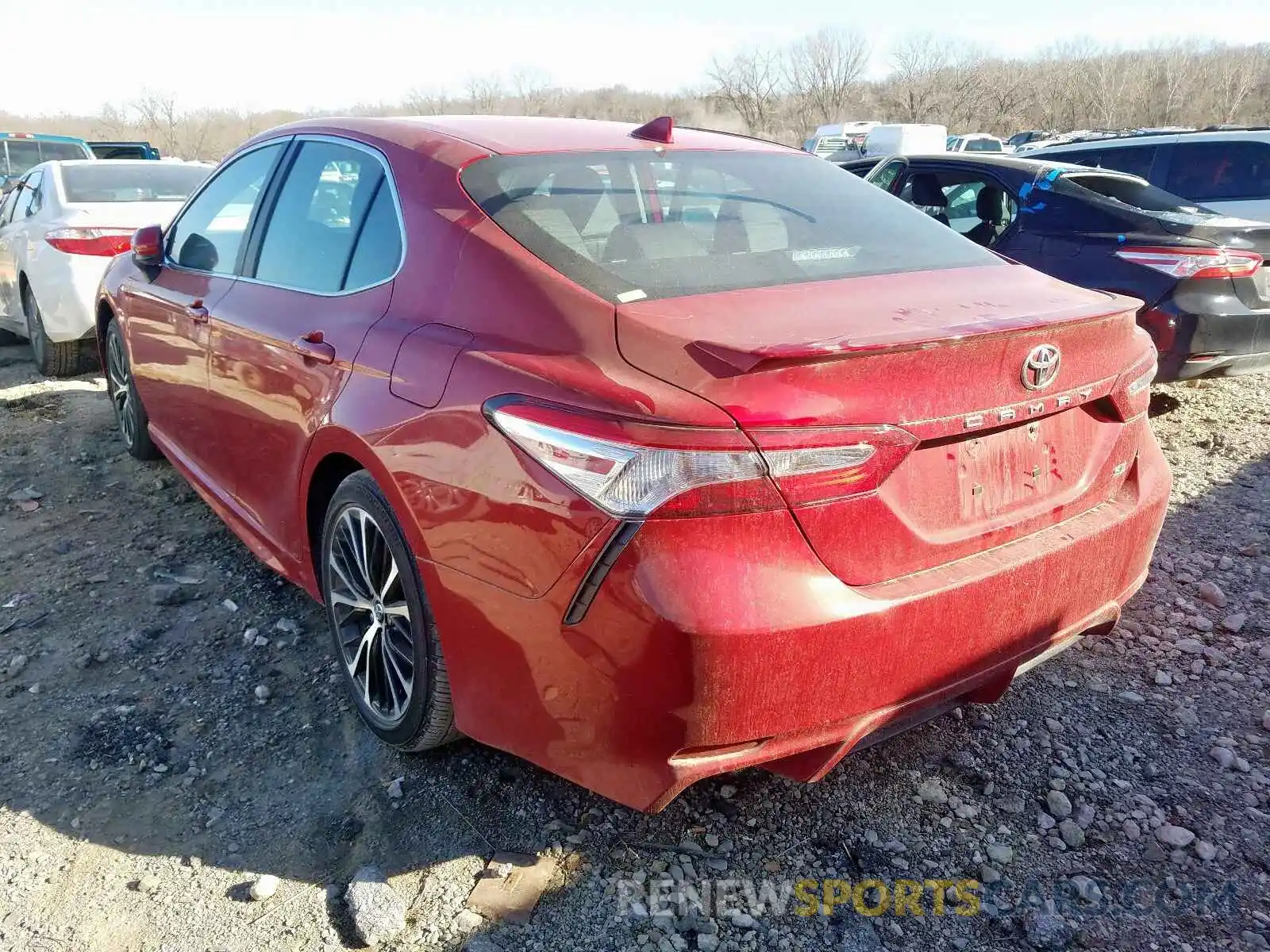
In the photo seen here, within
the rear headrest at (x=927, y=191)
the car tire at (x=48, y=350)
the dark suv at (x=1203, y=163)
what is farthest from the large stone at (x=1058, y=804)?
the dark suv at (x=1203, y=163)

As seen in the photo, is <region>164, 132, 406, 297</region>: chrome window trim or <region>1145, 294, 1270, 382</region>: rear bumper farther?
<region>1145, 294, 1270, 382</region>: rear bumper

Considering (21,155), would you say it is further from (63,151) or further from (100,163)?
(100,163)

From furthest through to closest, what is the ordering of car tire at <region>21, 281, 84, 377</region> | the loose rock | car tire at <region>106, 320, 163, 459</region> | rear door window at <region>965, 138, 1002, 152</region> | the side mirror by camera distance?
rear door window at <region>965, 138, 1002, 152</region> → car tire at <region>21, 281, 84, 377</region> → car tire at <region>106, 320, 163, 459</region> → the side mirror → the loose rock

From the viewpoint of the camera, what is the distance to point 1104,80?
196ft

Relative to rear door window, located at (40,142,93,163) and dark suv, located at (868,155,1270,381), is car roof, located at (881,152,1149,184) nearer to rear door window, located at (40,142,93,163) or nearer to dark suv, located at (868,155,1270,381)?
dark suv, located at (868,155,1270,381)

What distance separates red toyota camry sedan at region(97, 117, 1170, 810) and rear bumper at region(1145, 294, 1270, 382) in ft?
9.94

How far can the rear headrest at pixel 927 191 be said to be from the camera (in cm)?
673

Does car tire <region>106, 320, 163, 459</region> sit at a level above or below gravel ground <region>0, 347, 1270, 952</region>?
above

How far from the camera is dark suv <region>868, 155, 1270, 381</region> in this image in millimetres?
5242

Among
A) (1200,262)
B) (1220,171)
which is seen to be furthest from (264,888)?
(1220,171)

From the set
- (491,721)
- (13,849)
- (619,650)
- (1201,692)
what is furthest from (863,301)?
(13,849)

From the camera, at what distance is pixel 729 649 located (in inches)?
69.4

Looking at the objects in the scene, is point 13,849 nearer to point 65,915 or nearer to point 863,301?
point 65,915

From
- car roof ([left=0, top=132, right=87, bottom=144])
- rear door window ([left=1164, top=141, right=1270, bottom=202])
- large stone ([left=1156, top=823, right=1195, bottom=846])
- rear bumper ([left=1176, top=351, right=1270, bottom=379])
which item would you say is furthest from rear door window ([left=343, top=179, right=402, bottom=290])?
car roof ([left=0, top=132, right=87, bottom=144])
